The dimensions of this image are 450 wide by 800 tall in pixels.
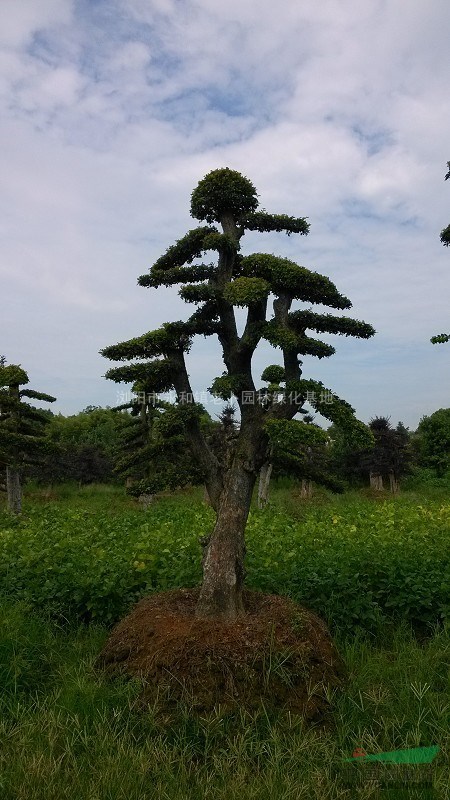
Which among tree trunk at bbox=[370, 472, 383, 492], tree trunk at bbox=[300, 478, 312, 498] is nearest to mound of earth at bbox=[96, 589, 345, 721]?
tree trunk at bbox=[300, 478, 312, 498]

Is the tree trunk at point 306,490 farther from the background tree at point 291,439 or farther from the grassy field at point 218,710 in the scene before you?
the background tree at point 291,439

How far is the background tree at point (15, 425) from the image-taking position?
18484 mm

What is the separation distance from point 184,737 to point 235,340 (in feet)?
11.9

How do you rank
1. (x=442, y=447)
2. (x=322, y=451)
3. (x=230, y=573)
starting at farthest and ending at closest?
(x=442, y=447)
(x=322, y=451)
(x=230, y=573)

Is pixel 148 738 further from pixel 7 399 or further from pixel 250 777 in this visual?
pixel 7 399

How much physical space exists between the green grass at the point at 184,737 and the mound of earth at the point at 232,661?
0.13 m

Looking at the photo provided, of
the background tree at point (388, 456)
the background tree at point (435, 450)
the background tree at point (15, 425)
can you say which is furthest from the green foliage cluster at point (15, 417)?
the background tree at point (435, 450)

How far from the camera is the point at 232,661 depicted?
4.52 metres

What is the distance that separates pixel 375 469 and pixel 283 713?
1215 inches

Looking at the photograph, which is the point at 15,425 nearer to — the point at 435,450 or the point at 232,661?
the point at 232,661

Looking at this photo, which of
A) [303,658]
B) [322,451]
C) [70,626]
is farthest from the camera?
[322,451]

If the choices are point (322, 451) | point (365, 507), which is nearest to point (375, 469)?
point (322, 451)

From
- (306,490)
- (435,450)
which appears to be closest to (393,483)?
(306,490)

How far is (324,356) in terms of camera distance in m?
5.63
